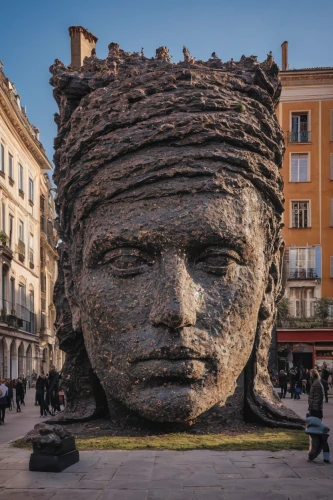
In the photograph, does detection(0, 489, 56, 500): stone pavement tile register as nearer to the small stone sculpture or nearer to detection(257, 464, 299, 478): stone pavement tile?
the small stone sculpture

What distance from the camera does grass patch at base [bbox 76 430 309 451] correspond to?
5998 mm

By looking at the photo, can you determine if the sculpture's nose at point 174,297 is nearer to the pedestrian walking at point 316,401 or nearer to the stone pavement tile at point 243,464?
the stone pavement tile at point 243,464

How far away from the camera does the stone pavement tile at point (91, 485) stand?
4.77m

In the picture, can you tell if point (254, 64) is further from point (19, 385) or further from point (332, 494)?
point (19, 385)

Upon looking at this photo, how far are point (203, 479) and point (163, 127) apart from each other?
10.8ft

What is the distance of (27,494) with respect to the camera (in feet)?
15.1

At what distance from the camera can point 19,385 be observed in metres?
17.6

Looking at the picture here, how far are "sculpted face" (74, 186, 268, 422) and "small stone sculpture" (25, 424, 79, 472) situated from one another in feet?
2.78

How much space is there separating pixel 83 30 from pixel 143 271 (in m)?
5.14

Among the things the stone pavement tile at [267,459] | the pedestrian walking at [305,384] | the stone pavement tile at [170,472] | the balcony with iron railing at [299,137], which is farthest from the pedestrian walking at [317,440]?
the balcony with iron railing at [299,137]

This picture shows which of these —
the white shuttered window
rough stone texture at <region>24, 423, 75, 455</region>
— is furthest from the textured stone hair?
the white shuttered window

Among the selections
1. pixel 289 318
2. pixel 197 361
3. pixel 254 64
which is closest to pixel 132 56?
pixel 254 64

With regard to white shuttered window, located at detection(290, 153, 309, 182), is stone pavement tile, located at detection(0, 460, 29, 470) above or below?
below

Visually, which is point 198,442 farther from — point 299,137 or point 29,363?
point 29,363
